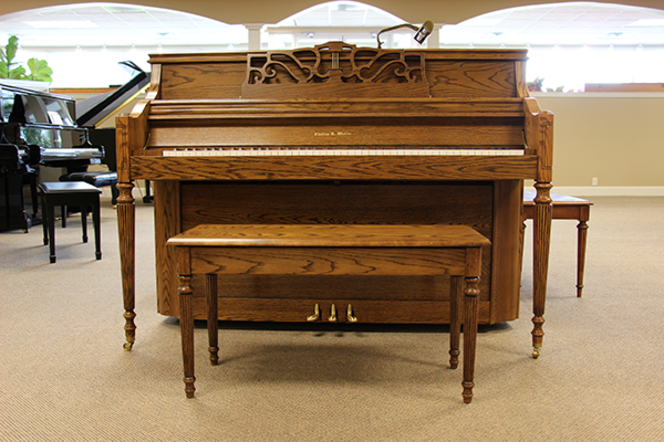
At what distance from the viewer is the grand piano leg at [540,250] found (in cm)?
176

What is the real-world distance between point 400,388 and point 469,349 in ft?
0.90

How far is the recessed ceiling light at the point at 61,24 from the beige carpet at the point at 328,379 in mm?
9570

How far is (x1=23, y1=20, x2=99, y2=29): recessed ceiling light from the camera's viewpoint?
10195 millimetres

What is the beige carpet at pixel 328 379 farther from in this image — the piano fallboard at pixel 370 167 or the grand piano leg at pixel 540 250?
the piano fallboard at pixel 370 167

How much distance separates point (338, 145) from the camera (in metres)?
1.91

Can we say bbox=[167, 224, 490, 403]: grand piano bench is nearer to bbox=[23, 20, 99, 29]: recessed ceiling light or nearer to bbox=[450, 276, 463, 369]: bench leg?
bbox=[450, 276, 463, 369]: bench leg

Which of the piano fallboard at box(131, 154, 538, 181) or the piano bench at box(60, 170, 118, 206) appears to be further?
the piano bench at box(60, 170, 118, 206)

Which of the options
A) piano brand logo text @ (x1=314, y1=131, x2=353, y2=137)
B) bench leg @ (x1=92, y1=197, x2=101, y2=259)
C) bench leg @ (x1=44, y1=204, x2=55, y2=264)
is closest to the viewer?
piano brand logo text @ (x1=314, y1=131, x2=353, y2=137)

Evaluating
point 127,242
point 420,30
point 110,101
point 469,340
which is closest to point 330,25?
point 110,101

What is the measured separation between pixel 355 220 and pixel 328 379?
0.67m

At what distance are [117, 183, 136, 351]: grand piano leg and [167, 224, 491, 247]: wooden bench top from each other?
0.38m

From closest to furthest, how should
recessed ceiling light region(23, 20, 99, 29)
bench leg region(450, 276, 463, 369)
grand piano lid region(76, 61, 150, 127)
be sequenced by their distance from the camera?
bench leg region(450, 276, 463, 369), grand piano lid region(76, 61, 150, 127), recessed ceiling light region(23, 20, 99, 29)

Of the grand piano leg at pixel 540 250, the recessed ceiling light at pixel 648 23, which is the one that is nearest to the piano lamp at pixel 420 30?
the grand piano leg at pixel 540 250

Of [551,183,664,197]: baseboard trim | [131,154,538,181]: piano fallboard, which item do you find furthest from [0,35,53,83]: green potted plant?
[551,183,664,197]: baseboard trim
